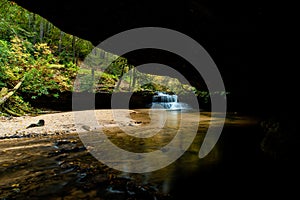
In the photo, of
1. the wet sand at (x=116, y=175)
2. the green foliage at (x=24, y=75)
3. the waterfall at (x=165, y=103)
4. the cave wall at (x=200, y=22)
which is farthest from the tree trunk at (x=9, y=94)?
the waterfall at (x=165, y=103)

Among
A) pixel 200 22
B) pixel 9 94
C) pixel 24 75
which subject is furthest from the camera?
pixel 24 75

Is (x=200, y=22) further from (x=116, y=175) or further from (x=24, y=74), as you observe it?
(x=24, y=74)

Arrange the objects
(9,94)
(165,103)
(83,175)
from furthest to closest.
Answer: (165,103) < (9,94) < (83,175)

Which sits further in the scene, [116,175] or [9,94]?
[9,94]

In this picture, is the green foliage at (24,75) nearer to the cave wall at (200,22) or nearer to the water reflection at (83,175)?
the water reflection at (83,175)

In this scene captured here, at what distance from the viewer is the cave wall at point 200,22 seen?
275 centimetres

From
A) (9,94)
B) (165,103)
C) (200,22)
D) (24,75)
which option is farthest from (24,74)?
(165,103)

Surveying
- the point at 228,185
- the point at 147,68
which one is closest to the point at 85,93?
the point at 147,68

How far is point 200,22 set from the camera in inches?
129

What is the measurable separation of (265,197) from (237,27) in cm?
257

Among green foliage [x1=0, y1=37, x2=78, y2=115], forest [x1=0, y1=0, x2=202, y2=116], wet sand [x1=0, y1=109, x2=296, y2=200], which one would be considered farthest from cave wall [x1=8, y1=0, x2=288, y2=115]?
green foliage [x1=0, y1=37, x2=78, y2=115]

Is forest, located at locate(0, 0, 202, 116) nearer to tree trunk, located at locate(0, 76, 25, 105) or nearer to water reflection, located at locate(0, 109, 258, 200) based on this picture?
tree trunk, located at locate(0, 76, 25, 105)

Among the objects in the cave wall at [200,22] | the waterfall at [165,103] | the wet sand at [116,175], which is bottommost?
the wet sand at [116,175]

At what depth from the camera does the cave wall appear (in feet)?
9.03
